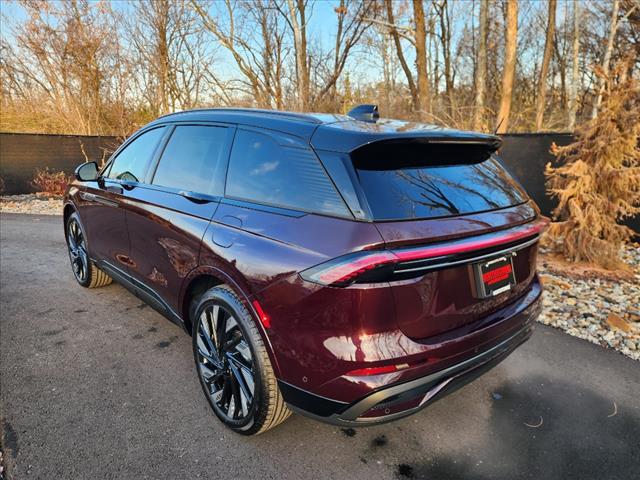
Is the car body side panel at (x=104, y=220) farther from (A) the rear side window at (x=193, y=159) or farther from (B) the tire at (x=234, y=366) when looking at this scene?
(B) the tire at (x=234, y=366)

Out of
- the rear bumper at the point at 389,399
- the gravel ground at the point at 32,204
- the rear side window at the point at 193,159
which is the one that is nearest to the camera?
the rear bumper at the point at 389,399

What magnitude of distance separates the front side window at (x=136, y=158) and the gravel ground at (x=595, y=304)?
3870 millimetres

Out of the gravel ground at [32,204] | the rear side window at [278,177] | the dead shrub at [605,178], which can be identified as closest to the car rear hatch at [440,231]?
the rear side window at [278,177]

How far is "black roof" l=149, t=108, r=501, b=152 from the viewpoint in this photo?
1873mm

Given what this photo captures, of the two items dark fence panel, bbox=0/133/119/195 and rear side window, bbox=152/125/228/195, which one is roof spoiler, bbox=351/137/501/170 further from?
dark fence panel, bbox=0/133/119/195

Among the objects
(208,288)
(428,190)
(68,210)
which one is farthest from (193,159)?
(68,210)

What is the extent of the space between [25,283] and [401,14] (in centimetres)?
1778

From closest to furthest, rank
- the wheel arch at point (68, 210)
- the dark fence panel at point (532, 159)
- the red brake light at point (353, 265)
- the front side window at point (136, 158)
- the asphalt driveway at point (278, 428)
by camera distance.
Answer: the red brake light at point (353, 265) < the asphalt driveway at point (278, 428) < the front side window at point (136, 158) < the wheel arch at point (68, 210) < the dark fence panel at point (532, 159)

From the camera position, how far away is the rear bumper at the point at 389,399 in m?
1.71

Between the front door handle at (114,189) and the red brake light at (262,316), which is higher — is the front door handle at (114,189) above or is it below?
above

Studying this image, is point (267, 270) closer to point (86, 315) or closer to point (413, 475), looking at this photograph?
point (413, 475)

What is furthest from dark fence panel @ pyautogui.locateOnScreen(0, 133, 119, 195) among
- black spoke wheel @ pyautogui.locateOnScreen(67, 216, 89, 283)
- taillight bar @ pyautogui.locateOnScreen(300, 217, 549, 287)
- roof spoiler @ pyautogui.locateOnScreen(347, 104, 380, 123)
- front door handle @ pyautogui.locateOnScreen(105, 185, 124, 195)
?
taillight bar @ pyautogui.locateOnScreen(300, 217, 549, 287)

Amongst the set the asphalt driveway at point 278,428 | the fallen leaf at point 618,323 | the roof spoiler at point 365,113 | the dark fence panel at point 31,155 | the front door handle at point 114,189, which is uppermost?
the dark fence panel at point 31,155

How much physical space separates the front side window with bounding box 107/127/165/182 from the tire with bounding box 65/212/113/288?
0.99 m
